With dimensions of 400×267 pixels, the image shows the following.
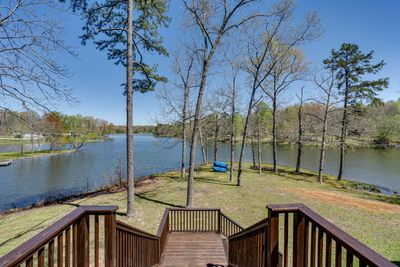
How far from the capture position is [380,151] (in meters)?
30.0

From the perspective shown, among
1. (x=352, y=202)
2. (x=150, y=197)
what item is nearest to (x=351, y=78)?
(x=352, y=202)

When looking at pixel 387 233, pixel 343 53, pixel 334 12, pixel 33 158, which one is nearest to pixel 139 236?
pixel 387 233

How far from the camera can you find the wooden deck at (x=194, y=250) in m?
4.56

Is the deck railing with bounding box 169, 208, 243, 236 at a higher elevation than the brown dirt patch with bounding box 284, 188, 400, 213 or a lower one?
higher

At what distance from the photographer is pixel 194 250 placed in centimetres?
518

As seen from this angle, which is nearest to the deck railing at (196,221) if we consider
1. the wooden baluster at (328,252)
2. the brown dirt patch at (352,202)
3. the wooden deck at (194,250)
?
the wooden deck at (194,250)

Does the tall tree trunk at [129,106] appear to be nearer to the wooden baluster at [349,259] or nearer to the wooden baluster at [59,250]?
the wooden baluster at [59,250]

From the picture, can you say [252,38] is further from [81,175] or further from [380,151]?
[380,151]

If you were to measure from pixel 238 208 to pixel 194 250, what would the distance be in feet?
13.7

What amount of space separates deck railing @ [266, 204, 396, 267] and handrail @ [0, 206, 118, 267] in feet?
5.46

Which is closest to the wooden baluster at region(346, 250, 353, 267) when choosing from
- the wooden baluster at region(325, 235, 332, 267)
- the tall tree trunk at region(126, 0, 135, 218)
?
the wooden baluster at region(325, 235, 332, 267)

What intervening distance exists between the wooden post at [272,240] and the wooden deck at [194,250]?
2.60m

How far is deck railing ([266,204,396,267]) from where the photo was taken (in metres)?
1.22

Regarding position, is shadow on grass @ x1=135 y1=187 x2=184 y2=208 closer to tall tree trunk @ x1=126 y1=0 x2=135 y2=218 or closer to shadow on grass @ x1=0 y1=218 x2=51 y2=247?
tall tree trunk @ x1=126 y1=0 x2=135 y2=218
